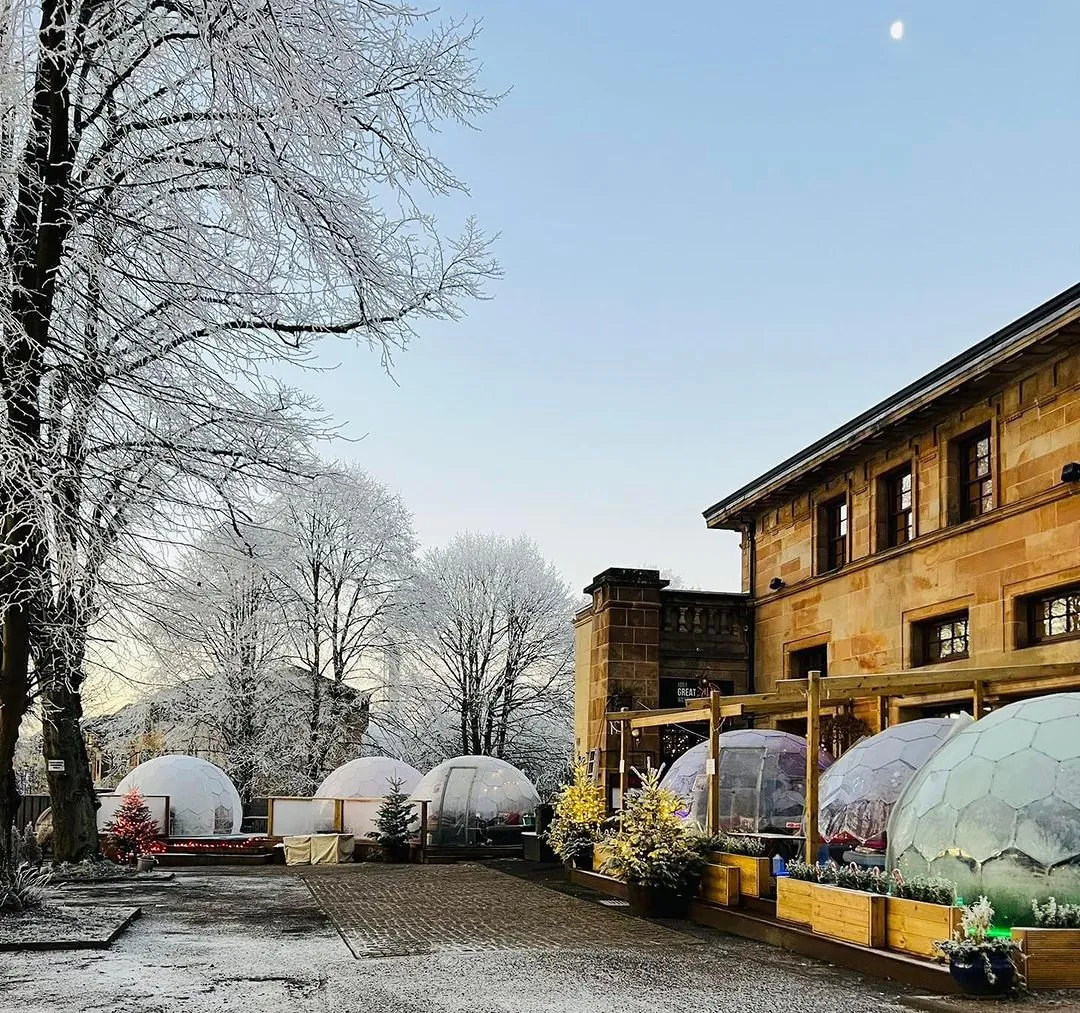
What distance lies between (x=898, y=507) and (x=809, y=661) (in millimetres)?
4759

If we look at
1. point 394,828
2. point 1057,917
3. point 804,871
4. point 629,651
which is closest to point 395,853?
point 394,828

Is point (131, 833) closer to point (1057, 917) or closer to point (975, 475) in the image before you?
point (975, 475)

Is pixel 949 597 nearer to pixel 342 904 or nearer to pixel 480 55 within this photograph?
pixel 342 904

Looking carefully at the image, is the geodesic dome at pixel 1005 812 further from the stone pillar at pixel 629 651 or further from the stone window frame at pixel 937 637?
the stone pillar at pixel 629 651

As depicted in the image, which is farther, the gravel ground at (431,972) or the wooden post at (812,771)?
the wooden post at (812,771)

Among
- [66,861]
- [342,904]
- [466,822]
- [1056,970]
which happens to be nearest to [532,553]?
[466,822]

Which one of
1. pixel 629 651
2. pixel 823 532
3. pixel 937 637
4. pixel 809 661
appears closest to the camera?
pixel 937 637

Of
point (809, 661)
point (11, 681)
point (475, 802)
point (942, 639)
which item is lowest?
point (475, 802)

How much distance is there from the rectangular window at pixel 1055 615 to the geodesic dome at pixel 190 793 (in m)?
23.0

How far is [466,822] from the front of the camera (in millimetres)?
31984

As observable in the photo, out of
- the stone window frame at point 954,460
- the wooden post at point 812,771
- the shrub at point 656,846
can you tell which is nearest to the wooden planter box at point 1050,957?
the wooden post at point 812,771

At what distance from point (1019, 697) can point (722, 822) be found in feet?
16.7

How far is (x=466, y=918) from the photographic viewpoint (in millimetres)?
16531

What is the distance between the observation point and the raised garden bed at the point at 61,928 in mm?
12352
